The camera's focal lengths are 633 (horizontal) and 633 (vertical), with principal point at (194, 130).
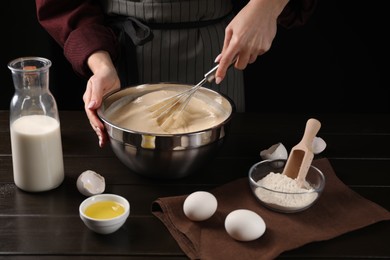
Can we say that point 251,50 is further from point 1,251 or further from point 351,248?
point 1,251

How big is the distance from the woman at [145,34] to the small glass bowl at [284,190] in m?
0.52

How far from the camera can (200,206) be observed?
4.54 ft

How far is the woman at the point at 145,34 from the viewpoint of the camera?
6.36 ft

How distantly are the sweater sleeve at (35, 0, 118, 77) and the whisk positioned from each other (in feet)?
1.16

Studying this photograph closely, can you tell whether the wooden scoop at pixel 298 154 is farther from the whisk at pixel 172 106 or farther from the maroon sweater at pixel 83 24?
the maroon sweater at pixel 83 24

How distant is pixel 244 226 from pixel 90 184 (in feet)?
1.35

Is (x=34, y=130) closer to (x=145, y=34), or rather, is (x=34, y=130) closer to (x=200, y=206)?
(x=200, y=206)

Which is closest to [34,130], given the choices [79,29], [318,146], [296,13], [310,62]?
[79,29]

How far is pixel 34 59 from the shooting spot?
1.50m

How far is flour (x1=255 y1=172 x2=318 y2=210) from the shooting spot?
1438 millimetres

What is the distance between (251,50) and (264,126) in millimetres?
310

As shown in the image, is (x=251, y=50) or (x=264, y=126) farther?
(x=264, y=126)

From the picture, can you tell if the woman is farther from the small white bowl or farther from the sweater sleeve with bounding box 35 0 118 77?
the small white bowl

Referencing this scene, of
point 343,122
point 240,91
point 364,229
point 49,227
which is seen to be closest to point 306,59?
point 240,91
